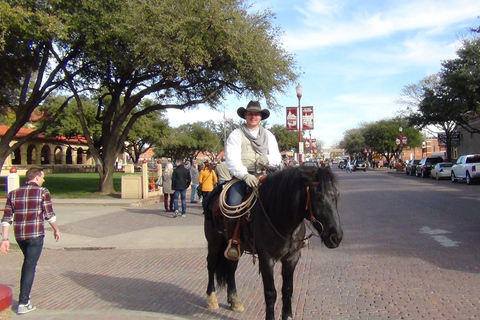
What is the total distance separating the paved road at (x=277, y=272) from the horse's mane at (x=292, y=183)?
1.07 meters

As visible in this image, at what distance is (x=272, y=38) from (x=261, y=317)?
16990mm

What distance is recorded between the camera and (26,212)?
5.54 m

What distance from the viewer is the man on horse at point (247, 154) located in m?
4.85

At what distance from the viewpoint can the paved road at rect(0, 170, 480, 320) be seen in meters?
5.47

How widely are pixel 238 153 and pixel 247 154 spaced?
6.5 inches

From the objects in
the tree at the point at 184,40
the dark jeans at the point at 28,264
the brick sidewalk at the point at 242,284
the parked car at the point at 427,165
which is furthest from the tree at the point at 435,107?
the dark jeans at the point at 28,264

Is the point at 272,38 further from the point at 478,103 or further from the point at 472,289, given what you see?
the point at 478,103

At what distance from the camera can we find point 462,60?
33594 mm

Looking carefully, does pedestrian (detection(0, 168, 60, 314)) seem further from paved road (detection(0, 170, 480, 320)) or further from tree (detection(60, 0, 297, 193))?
tree (detection(60, 0, 297, 193))

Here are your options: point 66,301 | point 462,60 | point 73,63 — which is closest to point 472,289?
point 66,301

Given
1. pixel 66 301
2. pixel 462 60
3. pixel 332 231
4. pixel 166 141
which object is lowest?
pixel 66 301

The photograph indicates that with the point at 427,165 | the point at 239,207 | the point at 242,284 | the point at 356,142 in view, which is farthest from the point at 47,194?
the point at 356,142

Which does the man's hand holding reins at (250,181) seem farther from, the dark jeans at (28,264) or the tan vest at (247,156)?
the dark jeans at (28,264)

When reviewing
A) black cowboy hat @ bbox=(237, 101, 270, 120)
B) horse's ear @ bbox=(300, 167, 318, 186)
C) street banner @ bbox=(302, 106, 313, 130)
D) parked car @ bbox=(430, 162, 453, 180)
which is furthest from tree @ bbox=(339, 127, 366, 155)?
horse's ear @ bbox=(300, 167, 318, 186)
